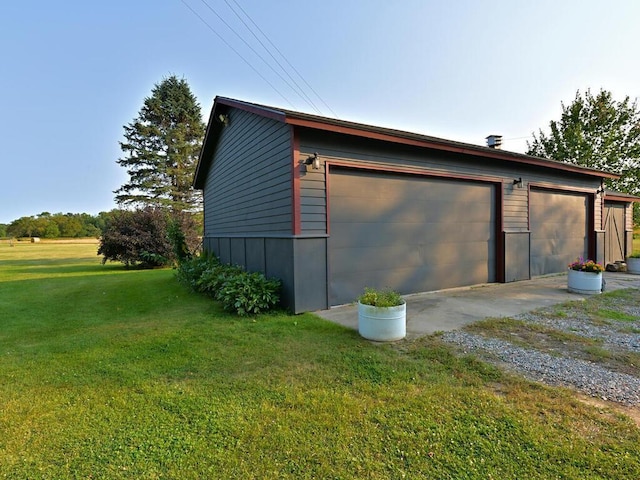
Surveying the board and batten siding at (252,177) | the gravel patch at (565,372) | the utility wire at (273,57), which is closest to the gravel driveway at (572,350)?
the gravel patch at (565,372)

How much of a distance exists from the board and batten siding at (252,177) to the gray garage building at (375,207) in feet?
0.11

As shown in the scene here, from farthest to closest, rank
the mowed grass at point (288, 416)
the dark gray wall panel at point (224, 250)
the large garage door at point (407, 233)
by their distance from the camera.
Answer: the dark gray wall panel at point (224, 250)
the large garage door at point (407, 233)
the mowed grass at point (288, 416)

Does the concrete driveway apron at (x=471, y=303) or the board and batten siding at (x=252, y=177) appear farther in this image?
the board and batten siding at (x=252, y=177)

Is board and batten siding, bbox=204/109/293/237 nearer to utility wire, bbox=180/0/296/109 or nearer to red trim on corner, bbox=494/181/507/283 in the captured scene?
utility wire, bbox=180/0/296/109

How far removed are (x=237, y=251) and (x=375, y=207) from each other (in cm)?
380

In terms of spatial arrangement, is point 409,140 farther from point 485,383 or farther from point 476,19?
point 476,19

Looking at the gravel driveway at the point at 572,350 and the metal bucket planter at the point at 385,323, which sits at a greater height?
the metal bucket planter at the point at 385,323

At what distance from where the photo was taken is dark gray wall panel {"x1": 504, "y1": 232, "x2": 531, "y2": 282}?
26.7 feet

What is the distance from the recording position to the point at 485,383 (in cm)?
280

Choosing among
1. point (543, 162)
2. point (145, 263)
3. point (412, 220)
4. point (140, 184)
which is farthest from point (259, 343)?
point (140, 184)

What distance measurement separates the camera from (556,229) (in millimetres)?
9602

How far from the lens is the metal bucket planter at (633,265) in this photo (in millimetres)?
9375

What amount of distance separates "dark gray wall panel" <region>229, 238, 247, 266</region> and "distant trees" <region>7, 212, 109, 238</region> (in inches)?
2162

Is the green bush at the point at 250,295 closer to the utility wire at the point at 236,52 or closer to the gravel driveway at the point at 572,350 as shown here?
the gravel driveway at the point at 572,350
